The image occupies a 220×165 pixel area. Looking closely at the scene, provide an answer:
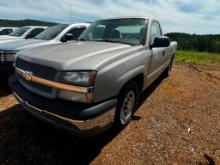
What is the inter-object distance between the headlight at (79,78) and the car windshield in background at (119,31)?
1.56 metres

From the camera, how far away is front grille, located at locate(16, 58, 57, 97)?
2.49 meters

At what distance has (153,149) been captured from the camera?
120 inches

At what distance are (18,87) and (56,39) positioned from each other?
337 cm

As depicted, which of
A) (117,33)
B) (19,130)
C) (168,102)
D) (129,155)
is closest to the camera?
(129,155)

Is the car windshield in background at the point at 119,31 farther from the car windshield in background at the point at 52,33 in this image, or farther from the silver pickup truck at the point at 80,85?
the car windshield in background at the point at 52,33

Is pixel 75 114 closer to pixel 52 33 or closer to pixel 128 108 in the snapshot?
pixel 128 108

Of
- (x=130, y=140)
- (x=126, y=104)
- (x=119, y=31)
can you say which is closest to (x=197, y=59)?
(x=119, y=31)

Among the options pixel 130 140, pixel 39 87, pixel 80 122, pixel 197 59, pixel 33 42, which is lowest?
pixel 197 59

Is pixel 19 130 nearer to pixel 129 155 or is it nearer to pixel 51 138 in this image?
pixel 51 138

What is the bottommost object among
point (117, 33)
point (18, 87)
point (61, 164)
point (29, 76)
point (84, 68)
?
point (61, 164)

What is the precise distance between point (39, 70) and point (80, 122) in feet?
2.91

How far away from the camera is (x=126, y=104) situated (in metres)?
3.36

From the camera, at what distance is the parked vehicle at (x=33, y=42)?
4.76 meters

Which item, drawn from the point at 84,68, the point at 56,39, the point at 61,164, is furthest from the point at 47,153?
the point at 56,39
